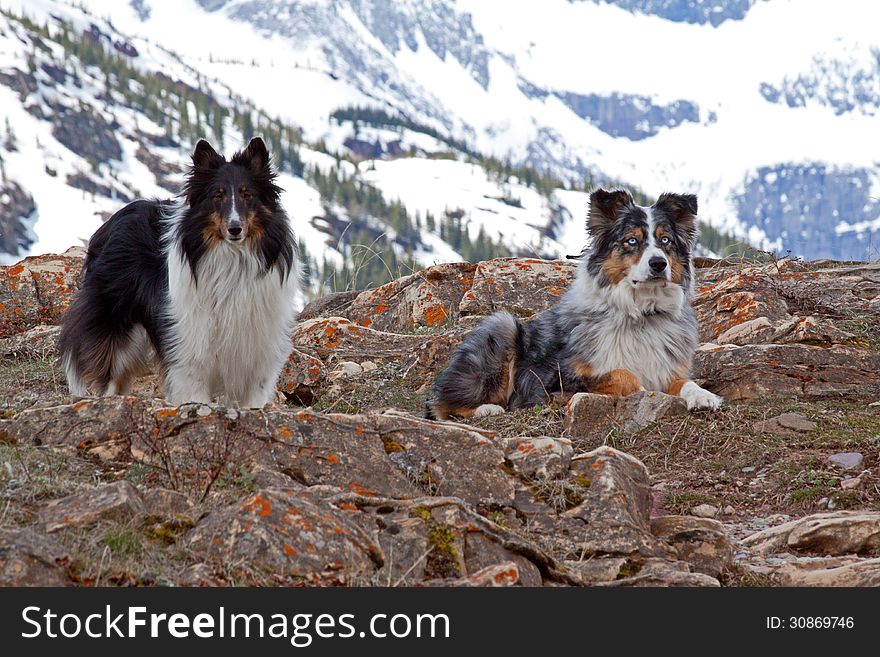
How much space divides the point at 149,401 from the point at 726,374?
5634 millimetres

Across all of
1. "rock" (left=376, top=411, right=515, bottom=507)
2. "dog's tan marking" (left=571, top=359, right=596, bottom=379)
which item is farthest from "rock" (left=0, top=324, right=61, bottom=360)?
"rock" (left=376, top=411, right=515, bottom=507)

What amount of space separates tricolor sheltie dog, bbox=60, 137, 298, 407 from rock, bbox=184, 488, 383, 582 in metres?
4.25

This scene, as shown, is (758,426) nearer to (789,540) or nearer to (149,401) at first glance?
(789,540)

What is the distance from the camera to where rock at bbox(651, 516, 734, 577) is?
210 inches

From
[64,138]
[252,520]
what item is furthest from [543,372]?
[64,138]

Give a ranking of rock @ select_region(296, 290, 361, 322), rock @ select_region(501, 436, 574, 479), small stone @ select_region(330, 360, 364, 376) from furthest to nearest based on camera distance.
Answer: rock @ select_region(296, 290, 361, 322)
small stone @ select_region(330, 360, 364, 376)
rock @ select_region(501, 436, 574, 479)

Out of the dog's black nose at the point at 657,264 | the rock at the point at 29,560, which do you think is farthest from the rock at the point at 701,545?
the dog's black nose at the point at 657,264

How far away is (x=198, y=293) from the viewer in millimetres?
8812

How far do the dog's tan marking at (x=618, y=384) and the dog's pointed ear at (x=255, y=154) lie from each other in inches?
144

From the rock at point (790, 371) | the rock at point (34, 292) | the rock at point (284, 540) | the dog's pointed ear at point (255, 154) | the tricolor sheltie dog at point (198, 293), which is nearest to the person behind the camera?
the rock at point (284, 540)

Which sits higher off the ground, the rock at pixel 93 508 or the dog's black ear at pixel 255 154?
the dog's black ear at pixel 255 154

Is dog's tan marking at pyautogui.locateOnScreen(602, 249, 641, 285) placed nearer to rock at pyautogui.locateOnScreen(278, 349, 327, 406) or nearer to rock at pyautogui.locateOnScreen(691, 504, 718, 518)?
rock at pyautogui.locateOnScreen(691, 504, 718, 518)

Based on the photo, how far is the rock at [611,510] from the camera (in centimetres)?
516

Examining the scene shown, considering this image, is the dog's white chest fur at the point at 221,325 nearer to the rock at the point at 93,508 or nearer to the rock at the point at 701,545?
the rock at the point at 93,508
